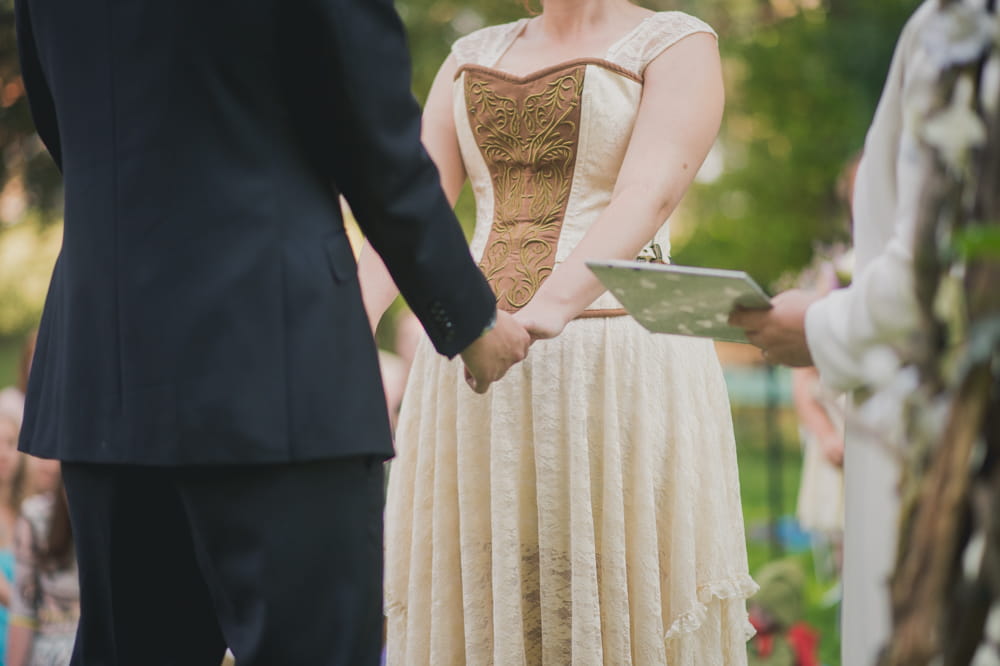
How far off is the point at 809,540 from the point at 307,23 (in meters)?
9.22

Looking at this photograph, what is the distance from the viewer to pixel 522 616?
2.93m

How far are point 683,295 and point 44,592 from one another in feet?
10.2

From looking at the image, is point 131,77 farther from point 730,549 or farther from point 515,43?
point 730,549

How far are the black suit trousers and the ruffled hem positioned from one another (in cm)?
86

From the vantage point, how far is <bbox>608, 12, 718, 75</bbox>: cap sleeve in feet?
9.62

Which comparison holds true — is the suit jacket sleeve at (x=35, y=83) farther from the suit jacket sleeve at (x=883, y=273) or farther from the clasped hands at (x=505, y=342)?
the suit jacket sleeve at (x=883, y=273)

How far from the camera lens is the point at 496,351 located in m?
2.54

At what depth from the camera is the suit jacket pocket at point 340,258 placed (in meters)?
2.13

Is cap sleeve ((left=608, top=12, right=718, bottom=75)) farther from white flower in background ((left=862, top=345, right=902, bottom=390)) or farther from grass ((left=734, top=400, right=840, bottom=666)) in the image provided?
grass ((left=734, top=400, right=840, bottom=666))

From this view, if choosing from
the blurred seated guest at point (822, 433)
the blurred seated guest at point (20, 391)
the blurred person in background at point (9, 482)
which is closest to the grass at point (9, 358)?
the blurred seated guest at point (20, 391)

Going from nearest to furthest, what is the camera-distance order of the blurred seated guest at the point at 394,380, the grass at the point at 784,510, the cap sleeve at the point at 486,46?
the cap sleeve at the point at 486,46 → the blurred seated guest at the point at 394,380 → the grass at the point at 784,510

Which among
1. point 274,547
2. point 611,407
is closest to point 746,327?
point 611,407

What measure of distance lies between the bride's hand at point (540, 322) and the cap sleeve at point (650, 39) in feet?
1.97

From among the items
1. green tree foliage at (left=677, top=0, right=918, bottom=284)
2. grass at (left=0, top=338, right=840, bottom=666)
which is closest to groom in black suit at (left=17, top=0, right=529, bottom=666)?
grass at (left=0, top=338, right=840, bottom=666)
